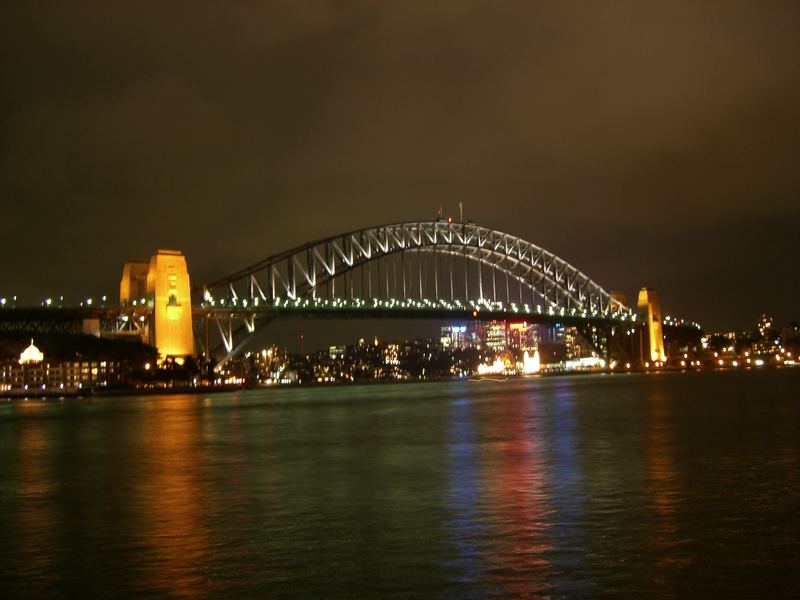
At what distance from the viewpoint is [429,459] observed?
2150 centimetres

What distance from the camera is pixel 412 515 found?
1377cm

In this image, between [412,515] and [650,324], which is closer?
[412,515]

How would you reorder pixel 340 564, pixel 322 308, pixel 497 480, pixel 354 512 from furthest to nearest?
pixel 322 308 → pixel 497 480 → pixel 354 512 → pixel 340 564

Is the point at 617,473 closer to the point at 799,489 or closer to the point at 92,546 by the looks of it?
the point at 799,489

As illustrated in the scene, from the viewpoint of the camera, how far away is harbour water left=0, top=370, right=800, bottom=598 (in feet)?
33.1

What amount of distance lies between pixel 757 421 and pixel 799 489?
53.5 ft

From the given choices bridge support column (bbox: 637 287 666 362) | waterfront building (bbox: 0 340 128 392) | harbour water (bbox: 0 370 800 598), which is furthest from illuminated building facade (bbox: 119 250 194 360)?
bridge support column (bbox: 637 287 666 362)

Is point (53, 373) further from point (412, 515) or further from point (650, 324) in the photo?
point (412, 515)

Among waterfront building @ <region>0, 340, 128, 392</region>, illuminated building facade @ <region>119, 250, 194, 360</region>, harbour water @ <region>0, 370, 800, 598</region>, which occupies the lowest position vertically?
harbour water @ <region>0, 370, 800, 598</region>

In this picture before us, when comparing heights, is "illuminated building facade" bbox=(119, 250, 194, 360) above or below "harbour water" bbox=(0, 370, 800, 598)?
above

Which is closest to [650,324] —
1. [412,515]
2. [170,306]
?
[170,306]

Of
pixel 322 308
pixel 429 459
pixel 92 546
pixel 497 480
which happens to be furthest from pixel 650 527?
pixel 322 308

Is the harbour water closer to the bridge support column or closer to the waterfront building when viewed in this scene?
the waterfront building

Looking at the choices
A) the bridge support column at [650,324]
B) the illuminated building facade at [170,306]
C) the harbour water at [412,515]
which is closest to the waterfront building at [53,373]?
the illuminated building facade at [170,306]
